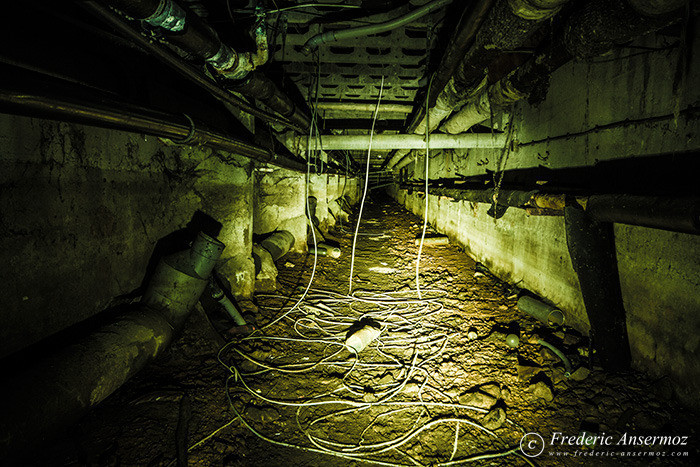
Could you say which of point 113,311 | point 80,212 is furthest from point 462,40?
A: point 113,311

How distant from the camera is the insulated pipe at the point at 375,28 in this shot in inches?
90.8

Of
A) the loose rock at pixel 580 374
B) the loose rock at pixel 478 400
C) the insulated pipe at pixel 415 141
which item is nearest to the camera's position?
the loose rock at pixel 478 400

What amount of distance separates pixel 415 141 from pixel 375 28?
2.73 m

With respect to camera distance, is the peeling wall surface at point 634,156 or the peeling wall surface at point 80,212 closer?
the peeling wall surface at point 80,212

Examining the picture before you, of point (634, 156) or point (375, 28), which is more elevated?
point (375, 28)

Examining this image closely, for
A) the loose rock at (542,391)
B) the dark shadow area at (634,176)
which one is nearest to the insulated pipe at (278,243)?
the loose rock at (542,391)

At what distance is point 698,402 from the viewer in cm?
200

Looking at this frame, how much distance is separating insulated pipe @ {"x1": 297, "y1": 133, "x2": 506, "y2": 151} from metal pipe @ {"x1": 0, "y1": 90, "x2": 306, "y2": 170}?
299 cm

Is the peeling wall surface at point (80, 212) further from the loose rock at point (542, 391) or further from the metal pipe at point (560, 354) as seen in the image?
the metal pipe at point (560, 354)

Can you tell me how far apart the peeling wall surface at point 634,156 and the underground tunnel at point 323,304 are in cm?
2

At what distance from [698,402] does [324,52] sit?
4970mm

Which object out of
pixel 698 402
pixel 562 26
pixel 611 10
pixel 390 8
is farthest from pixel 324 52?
pixel 698 402

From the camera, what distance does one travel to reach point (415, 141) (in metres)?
5.09

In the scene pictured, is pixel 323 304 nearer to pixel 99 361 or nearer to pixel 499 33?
pixel 99 361
